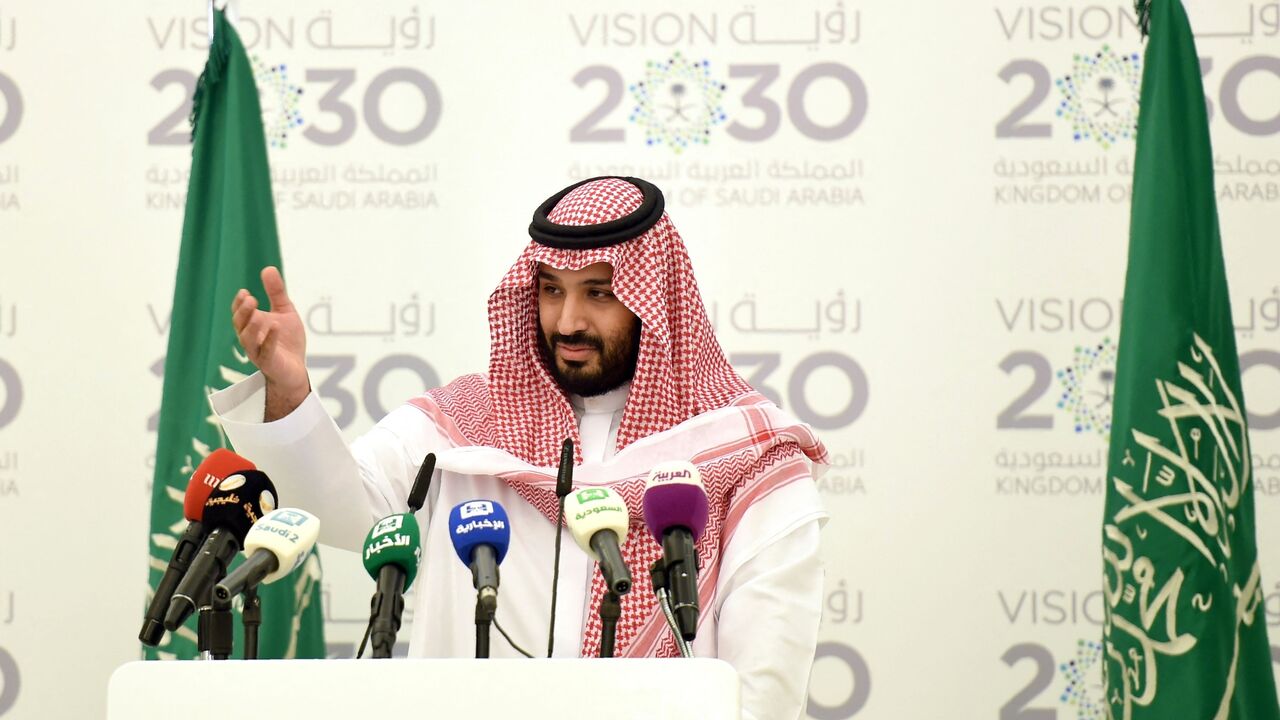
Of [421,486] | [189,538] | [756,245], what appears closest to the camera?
[189,538]

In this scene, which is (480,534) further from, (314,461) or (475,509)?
(314,461)

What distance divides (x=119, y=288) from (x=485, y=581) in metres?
2.76

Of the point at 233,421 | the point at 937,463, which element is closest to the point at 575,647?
the point at 233,421

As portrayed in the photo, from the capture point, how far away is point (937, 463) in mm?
3699

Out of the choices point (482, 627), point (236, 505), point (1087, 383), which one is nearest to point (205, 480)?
point (236, 505)

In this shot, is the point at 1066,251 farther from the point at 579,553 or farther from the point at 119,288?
the point at 119,288

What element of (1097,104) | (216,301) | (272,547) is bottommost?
(272,547)

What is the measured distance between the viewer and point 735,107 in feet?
12.5

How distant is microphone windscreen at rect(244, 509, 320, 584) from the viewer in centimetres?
145

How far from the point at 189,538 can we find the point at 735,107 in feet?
8.54

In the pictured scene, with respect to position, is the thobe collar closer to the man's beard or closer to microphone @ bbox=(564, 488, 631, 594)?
the man's beard

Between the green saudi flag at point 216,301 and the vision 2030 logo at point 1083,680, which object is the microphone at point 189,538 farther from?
the vision 2030 logo at point 1083,680

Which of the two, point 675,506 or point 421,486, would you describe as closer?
point 675,506

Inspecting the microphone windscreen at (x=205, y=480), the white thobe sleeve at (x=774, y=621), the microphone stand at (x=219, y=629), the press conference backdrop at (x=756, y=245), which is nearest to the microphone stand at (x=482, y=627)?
the microphone stand at (x=219, y=629)
